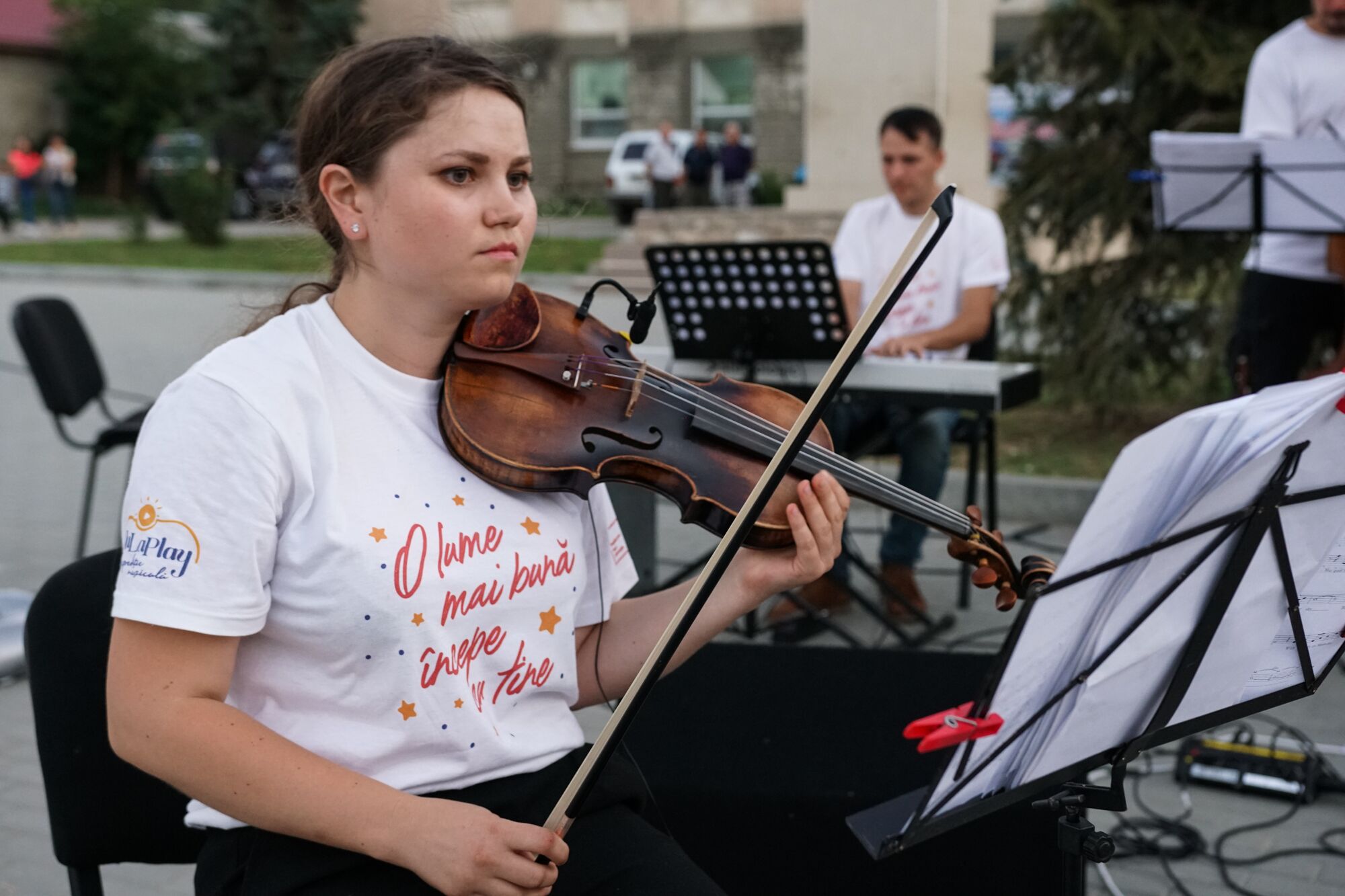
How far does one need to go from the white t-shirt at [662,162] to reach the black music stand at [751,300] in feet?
56.7

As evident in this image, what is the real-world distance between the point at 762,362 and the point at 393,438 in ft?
7.80

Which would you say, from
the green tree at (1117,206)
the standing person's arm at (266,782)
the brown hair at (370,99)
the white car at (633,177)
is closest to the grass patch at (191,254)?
the white car at (633,177)

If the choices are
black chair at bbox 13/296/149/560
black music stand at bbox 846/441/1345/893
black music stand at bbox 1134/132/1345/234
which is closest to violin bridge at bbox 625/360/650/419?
black music stand at bbox 846/441/1345/893

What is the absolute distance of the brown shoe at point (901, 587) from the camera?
453 cm

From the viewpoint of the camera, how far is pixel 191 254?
59.0ft

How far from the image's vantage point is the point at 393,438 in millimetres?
1594

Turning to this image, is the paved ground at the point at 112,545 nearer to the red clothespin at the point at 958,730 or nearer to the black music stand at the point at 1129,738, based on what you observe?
the black music stand at the point at 1129,738

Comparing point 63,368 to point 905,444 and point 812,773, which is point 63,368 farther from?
point 812,773

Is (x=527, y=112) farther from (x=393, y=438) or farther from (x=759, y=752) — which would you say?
(x=759, y=752)

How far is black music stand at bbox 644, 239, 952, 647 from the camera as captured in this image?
3664 millimetres

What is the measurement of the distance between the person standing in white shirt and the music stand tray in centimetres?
137

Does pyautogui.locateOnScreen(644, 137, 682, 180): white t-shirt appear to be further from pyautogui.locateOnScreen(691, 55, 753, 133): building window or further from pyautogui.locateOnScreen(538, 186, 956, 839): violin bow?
pyautogui.locateOnScreen(538, 186, 956, 839): violin bow

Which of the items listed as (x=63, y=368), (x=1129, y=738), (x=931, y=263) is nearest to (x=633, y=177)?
(x=931, y=263)

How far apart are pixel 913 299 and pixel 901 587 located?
0.98 metres
